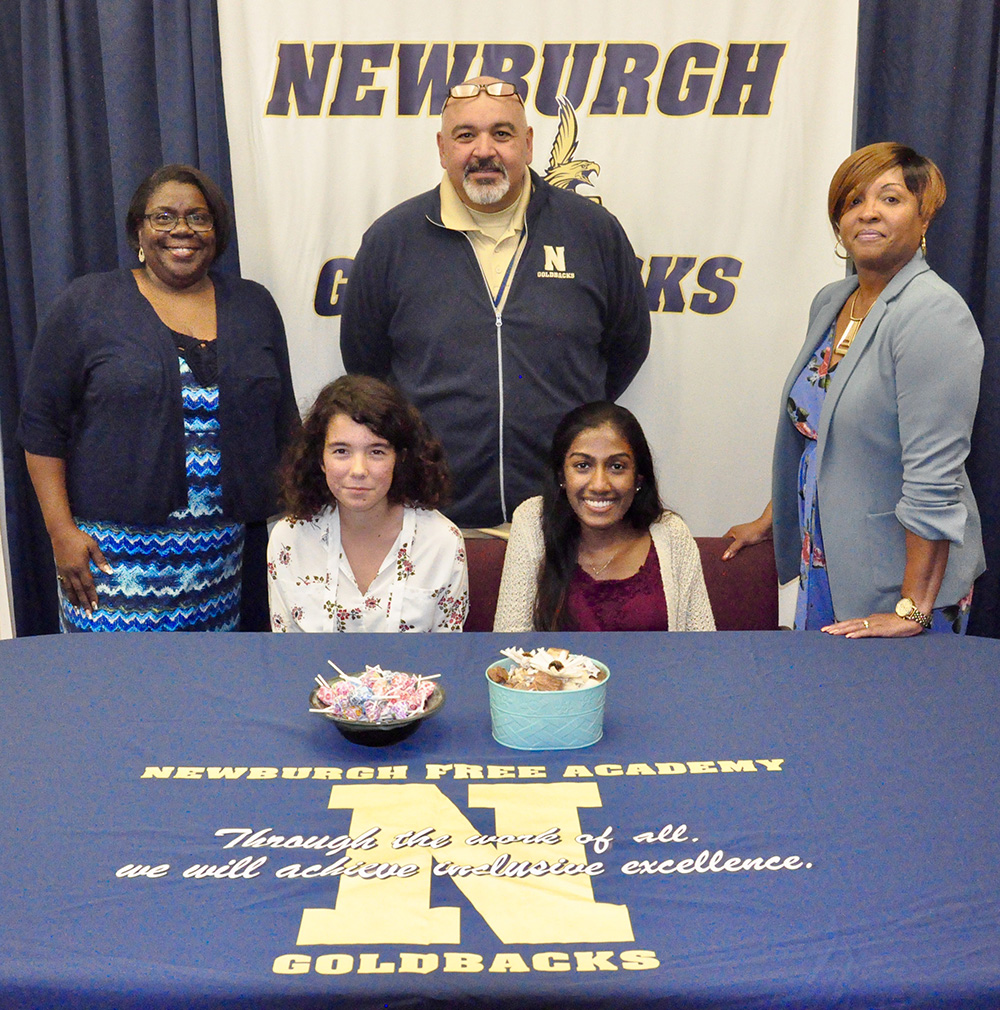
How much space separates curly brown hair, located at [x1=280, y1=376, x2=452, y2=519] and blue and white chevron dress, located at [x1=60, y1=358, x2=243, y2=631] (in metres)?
0.39

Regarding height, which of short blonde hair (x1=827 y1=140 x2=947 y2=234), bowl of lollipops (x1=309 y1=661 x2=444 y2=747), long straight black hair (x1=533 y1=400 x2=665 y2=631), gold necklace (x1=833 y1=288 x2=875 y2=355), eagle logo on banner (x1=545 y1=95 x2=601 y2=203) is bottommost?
bowl of lollipops (x1=309 y1=661 x2=444 y2=747)

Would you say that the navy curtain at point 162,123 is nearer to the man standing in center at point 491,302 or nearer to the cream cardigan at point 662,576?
the man standing in center at point 491,302

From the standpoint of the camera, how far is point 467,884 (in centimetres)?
114

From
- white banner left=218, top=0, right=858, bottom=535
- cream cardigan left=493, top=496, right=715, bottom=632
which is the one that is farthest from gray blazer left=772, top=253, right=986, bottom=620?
white banner left=218, top=0, right=858, bottom=535

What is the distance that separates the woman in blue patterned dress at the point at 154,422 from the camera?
2.44 metres

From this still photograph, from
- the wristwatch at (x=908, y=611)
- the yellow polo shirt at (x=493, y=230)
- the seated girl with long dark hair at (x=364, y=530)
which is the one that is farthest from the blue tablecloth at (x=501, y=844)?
the yellow polo shirt at (x=493, y=230)

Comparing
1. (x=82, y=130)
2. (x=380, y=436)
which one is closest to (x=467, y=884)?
(x=380, y=436)

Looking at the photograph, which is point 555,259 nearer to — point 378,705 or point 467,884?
point 378,705

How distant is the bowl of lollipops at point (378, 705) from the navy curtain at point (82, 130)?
203cm

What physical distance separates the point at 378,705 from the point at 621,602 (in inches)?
33.4

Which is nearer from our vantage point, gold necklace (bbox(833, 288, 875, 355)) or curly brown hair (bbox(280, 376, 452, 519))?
curly brown hair (bbox(280, 376, 452, 519))

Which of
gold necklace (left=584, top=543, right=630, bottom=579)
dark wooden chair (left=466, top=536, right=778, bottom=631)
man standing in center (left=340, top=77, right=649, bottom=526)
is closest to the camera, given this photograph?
gold necklace (left=584, top=543, right=630, bottom=579)

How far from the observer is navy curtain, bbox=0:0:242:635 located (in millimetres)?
3039

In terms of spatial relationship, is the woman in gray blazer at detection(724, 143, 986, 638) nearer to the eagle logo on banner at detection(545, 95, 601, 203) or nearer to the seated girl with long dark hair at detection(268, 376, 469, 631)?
the seated girl with long dark hair at detection(268, 376, 469, 631)
